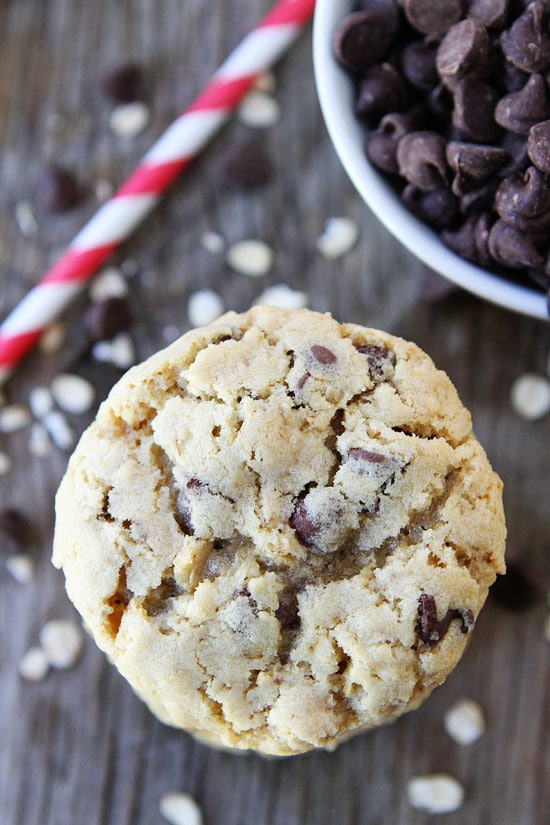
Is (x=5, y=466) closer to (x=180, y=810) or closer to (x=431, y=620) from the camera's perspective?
(x=180, y=810)

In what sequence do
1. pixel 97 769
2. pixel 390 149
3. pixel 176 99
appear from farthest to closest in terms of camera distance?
pixel 176 99 < pixel 97 769 < pixel 390 149

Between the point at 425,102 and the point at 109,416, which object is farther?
the point at 425,102

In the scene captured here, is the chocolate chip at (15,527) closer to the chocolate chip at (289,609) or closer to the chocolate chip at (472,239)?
the chocolate chip at (289,609)

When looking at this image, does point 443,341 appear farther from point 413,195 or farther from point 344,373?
point 344,373

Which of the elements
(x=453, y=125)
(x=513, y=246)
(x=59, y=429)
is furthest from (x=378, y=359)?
(x=59, y=429)

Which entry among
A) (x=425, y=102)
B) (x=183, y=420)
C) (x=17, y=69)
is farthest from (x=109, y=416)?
(x=17, y=69)

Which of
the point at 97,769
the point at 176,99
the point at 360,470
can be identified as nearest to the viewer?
the point at 360,470
